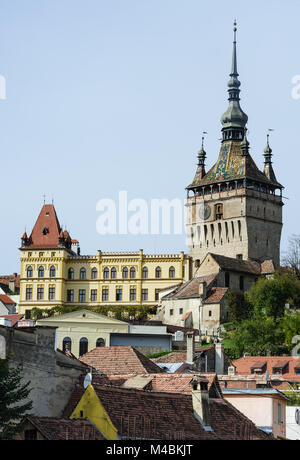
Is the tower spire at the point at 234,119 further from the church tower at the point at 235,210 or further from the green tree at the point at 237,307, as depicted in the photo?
the green tree at the point at 237,307

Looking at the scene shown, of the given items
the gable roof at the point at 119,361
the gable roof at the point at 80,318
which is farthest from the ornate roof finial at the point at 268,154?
the gable roof at the point at 119,361

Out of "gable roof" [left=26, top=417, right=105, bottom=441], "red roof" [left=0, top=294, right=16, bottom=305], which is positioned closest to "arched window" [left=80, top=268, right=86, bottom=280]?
"red roof" [left=0, top=294, right=16, bottom=305]

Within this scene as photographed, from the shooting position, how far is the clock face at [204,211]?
387 feet

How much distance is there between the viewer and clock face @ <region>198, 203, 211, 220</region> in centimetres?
11800

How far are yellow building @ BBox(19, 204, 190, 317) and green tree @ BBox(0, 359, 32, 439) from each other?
8730cm

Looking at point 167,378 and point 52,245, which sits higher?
point 52,245

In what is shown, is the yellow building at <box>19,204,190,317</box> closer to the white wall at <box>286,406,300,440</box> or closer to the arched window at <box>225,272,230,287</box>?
the arched window at <box>225,272,230,287</box>

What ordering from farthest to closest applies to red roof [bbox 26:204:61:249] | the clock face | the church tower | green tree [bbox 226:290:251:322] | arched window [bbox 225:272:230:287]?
red roof [bbox 26:204:61:249], the clock face, the church tower, arched window [bbox 225:272:230:287], green tree [bbox 226:290:251:322]

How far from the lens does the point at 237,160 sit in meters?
120

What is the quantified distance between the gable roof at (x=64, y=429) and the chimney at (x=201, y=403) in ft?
13.7

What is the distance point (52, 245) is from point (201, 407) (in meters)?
90.9
